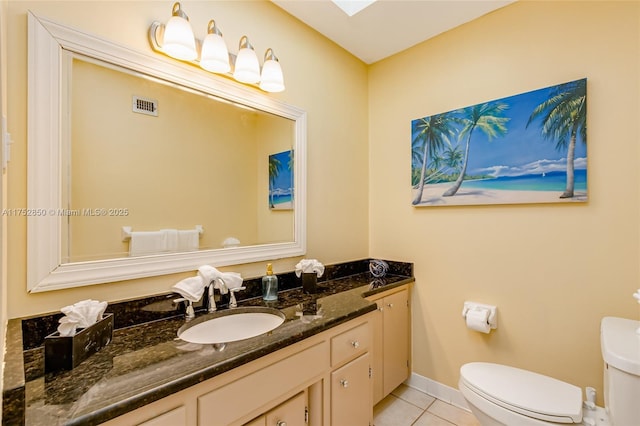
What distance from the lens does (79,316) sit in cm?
93

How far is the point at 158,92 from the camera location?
136cm

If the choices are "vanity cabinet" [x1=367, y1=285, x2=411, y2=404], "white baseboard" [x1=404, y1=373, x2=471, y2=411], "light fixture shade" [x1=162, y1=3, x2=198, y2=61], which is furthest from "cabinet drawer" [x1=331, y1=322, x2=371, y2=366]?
"light fixture shade" [x1=162, y1=3, x2=198, y2=61]

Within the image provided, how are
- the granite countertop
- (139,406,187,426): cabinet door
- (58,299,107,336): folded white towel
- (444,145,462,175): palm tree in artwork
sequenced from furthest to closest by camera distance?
(444,145,462,175): palm tree in artwork
(58,299,107,336): folded white towel
(139,406,187,426): cabinet door
the granite countertop

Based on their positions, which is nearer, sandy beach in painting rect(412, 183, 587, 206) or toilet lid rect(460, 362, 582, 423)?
toilet lid rect(460, 362, 582, 423)

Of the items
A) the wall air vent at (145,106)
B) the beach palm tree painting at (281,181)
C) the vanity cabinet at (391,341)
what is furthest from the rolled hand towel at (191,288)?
the vanity cabinet at (391,341)

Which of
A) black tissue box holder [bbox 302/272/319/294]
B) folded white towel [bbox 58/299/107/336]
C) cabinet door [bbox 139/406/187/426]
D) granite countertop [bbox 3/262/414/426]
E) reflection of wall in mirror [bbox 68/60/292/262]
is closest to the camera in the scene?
granite countertop [bbox 3/262/414/426]

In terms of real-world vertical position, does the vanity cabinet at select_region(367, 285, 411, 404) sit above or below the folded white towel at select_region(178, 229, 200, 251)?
below

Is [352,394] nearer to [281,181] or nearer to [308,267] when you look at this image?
[308,267]

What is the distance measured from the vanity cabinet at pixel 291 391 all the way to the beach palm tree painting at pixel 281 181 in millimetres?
816

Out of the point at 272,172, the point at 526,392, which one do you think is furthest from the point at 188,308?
the point at 526,392

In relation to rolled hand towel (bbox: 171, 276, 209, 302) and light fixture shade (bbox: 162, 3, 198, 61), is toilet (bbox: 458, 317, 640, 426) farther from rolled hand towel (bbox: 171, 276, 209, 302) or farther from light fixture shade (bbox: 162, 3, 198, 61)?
light fixture shade (bbox: 162, 3, 198, 61)

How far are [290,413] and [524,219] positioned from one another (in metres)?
1.58

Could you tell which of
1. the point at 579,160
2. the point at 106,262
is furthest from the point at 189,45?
the point at 579,160

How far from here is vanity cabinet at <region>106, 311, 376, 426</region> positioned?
871 mm
